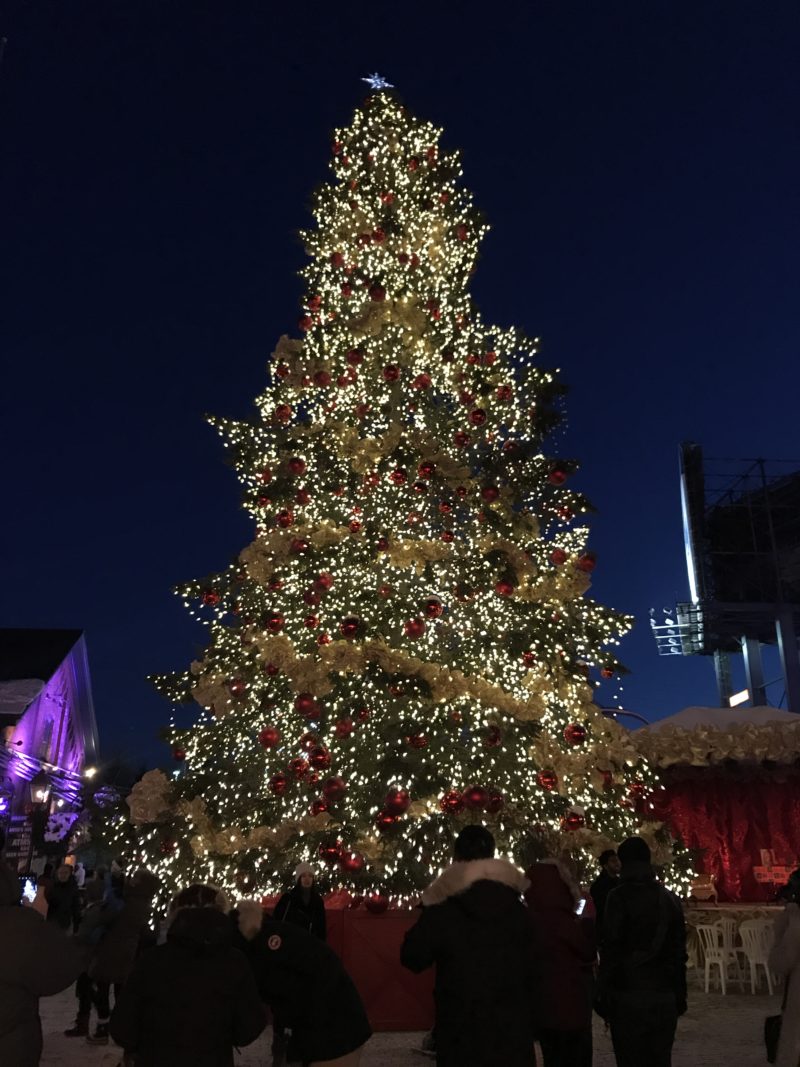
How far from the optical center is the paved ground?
7.11 metres

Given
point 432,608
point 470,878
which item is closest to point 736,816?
point 432,608

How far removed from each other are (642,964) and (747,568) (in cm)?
4062

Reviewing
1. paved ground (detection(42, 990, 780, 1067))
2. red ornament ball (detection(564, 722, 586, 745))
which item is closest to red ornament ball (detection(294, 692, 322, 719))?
red ornament ball (detection(564, 722, 586, 745))

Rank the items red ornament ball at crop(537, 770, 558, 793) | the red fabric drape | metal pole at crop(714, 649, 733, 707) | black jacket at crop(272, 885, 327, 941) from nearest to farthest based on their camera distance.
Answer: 1. black jacket at crop(272, 885, 327, 941)
2. red ornament ball at crop(537, 770, 558, 793)
3. the red fabric drape
4. metal pole at crop(714, 649, 733, 707)

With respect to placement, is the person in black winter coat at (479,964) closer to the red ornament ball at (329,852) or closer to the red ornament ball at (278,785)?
the red ornament ball at (329,852)

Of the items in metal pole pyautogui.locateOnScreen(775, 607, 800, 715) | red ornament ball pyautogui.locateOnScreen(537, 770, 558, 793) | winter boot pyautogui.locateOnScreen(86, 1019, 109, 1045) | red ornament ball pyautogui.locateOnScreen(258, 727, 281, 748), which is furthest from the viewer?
metal pole pyautogui.locateOnScreen(775, 607, 800, 715)

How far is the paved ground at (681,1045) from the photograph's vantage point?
7.11 meters

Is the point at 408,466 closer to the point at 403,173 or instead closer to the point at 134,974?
the point at 403,173

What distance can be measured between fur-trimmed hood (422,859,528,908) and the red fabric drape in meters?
12.1

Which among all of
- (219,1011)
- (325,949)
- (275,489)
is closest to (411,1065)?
(325,949)

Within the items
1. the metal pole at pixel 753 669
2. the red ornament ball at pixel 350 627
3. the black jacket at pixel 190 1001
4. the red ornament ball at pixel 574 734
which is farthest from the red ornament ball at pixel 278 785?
the metal pole at pixel 753 669

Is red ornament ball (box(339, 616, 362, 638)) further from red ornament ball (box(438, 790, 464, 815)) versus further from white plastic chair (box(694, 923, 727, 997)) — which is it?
white plastic chair (box(694, 923, 727, 997))

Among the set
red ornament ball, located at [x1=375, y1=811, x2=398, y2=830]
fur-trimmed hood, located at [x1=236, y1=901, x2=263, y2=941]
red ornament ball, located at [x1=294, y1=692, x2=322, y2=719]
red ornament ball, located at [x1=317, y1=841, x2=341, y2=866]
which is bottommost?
fur-trimmed hood, located at [x1=236, y1=901, x2=263, y2=941]

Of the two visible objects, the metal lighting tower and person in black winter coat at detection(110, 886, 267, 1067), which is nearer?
person in black winter coat at detection(110, 886, 267, 1067)
